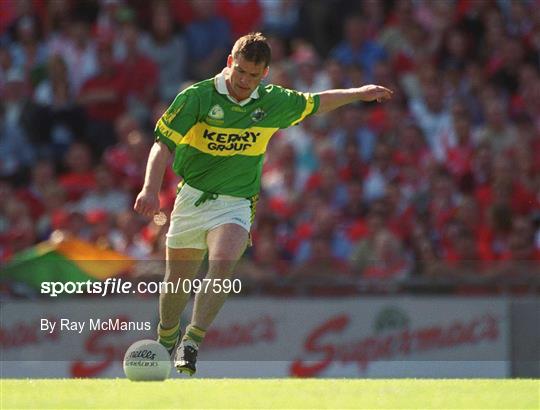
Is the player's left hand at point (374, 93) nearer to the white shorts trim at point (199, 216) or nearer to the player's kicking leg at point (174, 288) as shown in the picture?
the white shorts trim at point (199, 216)

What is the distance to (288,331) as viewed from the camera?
13.9 metres

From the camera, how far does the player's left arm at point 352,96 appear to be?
10.4 metres

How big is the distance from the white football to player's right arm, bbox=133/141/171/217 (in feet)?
3.97

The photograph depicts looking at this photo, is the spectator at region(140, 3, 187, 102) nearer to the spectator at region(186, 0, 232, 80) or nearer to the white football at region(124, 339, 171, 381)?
the spectator at region(186, 0, 232, 80)

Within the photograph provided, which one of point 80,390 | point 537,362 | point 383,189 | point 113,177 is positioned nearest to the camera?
point 80,390

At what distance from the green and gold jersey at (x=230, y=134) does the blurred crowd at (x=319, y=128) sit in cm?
365

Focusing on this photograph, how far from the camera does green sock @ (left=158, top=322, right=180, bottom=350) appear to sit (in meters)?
10.7

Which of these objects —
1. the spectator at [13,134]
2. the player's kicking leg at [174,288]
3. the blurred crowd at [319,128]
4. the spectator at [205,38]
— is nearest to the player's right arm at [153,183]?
the player's kicking leg at [174,288]

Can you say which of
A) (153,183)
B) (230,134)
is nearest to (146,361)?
(153,183)

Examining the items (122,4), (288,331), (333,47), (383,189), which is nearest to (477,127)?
(383,189)

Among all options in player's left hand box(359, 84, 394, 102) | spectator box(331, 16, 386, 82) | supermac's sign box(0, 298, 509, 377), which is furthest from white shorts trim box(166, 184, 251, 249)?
spectator box(331, 16, 386, 82)

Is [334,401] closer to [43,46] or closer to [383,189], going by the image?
[383,189]

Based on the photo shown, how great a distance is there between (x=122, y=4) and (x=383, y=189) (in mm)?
5261

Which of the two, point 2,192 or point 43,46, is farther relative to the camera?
point 43,46
